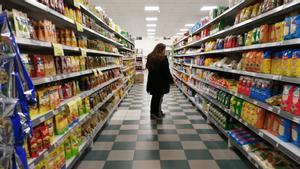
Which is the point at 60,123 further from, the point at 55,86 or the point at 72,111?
the point at 55,86

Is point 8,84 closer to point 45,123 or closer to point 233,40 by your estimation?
point 45,123

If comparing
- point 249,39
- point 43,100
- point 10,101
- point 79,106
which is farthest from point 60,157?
point 249,39

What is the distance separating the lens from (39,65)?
190 centimetres

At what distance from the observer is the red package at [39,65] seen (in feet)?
6.09

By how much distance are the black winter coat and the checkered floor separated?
695 mm

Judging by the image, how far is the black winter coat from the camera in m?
4.52

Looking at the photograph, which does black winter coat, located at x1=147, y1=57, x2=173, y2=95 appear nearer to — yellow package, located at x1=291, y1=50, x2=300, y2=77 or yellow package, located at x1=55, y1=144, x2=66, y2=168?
yellow package, located at x1=55, y1=144, x2=66, y2=168

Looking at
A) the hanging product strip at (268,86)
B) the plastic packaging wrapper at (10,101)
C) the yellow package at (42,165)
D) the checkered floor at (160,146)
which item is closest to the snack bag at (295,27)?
the hanging product strip at (268,86)

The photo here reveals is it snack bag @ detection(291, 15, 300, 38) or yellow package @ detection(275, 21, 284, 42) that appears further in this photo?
yellow package @ detection(275, 21, 284, 42)

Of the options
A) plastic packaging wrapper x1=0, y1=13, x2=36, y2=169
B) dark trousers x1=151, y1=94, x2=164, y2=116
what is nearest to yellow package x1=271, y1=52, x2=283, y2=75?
plastic packaging wrapper x1=0, y1=13, x2=36, y2=169

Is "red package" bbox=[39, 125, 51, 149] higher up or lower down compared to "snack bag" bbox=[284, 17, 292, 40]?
lower down

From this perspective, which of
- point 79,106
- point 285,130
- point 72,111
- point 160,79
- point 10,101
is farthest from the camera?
point 160,79

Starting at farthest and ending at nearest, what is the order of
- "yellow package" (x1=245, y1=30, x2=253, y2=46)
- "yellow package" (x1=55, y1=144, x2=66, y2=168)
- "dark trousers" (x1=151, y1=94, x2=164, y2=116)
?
"dark trousers" (x1=151, y1=94, x2=164, y2=116) < "yellow package" (x1=245, y1=30, x2=253, y2=46) < "yellow package" (x1=55, y1=144, x2=66, y2=168)

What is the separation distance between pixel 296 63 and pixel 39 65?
228 cm
